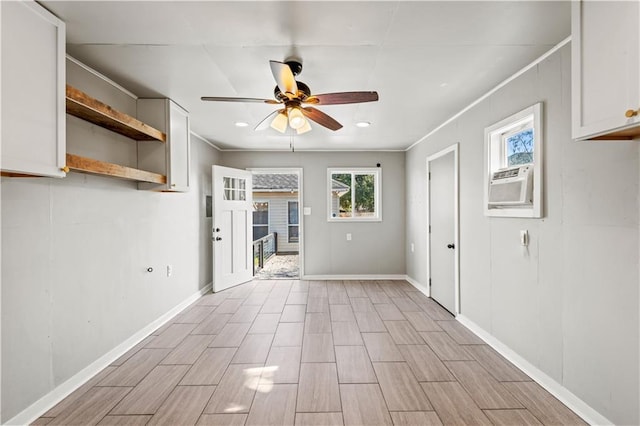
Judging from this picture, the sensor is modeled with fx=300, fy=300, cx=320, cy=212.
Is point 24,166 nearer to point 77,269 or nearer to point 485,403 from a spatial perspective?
point 77,269

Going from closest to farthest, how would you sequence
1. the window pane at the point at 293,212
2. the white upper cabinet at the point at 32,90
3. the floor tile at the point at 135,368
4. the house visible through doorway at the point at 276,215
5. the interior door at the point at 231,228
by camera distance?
the white upper cabinet at the point at 32,90
the floor tile at the point at 135,368
the interior door at the point at 231,228
the house visible through doorway at the point at 276,215
the window pane at the point at 293,212

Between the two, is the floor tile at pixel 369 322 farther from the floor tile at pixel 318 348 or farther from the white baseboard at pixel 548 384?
the white baseboard at pixel 548 384

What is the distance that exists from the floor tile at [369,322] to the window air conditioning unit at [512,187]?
5.69 feet

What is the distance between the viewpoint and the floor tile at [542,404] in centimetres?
188

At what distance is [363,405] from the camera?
2.02 metres

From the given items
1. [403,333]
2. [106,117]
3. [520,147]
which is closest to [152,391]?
[106,117]

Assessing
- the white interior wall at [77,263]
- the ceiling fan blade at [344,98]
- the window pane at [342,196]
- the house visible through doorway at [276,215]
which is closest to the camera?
the white interior wall at [77,263]

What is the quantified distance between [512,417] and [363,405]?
36.7 inches

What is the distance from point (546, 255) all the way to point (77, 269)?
3.51 meters

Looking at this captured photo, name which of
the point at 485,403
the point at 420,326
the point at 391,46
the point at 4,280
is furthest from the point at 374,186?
the point at 4,280

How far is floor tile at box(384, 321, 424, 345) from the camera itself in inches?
118

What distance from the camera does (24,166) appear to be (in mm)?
1520

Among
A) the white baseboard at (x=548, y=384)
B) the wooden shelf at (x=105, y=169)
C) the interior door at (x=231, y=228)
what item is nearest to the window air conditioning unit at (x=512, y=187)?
the white baseboard at (x=548, y=384)

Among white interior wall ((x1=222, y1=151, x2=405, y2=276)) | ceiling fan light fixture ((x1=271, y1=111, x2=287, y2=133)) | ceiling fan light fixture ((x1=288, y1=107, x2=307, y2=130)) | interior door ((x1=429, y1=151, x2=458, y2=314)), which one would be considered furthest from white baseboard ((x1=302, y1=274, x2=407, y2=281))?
ceiling fan light fixture ((x1=288, y1=107, x2=307, y2=130))
